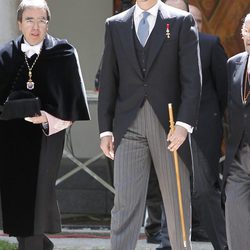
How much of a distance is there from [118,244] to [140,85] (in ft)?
3.25

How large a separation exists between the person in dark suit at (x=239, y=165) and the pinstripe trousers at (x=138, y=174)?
0.30m

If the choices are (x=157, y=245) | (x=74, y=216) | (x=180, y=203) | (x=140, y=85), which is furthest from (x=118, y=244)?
(x=74, y=216)

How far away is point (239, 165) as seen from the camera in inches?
241

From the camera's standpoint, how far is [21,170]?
680 cm

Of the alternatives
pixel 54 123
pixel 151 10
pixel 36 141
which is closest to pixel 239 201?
pixel 151 10

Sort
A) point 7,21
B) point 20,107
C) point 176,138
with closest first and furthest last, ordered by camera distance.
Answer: point 176,138 < point 20,107 < point 7,21

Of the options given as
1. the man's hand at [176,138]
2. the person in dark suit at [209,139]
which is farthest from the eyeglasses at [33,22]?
the man's hand at [176,138]

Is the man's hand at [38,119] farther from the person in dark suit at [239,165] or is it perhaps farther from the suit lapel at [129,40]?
the person in dark suit at [239,165]

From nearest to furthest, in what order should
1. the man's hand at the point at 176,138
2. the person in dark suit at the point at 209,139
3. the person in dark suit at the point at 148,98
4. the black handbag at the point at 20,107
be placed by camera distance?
1. the man's hand at the point at 176,138
2. the person in dark suit at the point at 148,98
3. the black handbag at the point at 20,107
4. the person in dark suit at the point at 209,139

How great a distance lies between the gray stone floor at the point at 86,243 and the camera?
7883 millimetres

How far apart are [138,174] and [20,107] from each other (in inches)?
41.7

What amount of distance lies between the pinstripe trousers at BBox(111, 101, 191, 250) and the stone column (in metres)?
3.15

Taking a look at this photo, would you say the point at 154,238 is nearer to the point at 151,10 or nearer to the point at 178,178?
the point at 178,178

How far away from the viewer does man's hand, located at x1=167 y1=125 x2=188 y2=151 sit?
5832 mm
